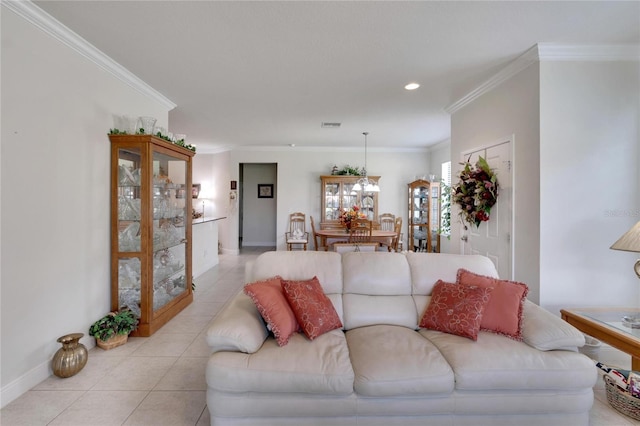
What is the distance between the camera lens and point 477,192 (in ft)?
10.9

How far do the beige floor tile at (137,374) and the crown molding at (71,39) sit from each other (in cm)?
263

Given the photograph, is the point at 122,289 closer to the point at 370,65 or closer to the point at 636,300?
the point at 370,65

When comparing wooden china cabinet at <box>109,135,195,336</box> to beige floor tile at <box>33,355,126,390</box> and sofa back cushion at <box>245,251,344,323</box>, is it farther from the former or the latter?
sofa back cushion at <box>245,251,344,323</box>

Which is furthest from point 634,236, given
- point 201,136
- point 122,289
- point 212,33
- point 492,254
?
point 201,136

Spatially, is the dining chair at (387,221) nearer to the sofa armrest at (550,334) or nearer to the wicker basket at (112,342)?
the sofa armrest at (550,334)

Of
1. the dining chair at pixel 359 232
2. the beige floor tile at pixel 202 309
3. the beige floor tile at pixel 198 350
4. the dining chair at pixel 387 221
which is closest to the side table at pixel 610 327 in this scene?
the beige floor tile at pixel 198 350

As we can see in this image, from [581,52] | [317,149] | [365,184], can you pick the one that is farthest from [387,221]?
[581,52]

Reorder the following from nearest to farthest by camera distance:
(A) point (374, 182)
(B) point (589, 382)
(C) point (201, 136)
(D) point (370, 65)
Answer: (B) point (589, 382), (D) point (370, 65), (C) point (201, 136), (A) point (374, 182)

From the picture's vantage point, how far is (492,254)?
10.9 ft

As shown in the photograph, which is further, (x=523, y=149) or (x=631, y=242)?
(x=523, y=149)

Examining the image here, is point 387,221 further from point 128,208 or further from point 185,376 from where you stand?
point 185,376

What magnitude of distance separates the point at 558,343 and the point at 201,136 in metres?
6.19

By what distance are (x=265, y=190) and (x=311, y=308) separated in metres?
7.59

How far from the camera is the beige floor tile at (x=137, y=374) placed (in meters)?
2.17
